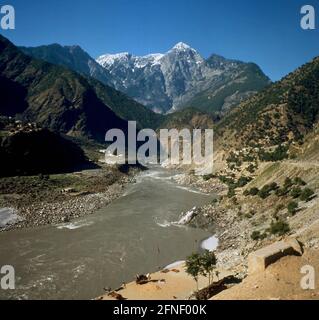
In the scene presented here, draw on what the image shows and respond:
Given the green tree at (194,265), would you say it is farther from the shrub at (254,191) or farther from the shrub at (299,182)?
the shrub at (254,191)

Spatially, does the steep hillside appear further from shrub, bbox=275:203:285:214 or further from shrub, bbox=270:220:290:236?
shrub, bbox=270:220:290:236

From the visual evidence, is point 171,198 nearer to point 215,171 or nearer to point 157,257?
point 215,171

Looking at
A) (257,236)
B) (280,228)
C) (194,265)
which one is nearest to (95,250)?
(194,265)

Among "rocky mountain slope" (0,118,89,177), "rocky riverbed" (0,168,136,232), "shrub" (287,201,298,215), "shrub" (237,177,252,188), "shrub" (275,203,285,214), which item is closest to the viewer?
"shrub" (287,201,298,215)

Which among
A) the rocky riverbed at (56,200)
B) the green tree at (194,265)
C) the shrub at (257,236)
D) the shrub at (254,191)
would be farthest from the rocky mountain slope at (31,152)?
the green tree at (194,265)

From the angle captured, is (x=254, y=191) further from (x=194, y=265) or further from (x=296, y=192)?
(x=194, y=265)

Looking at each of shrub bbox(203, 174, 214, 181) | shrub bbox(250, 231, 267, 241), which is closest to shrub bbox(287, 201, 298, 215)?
shrub bbox(250, 231, 267, 241)
